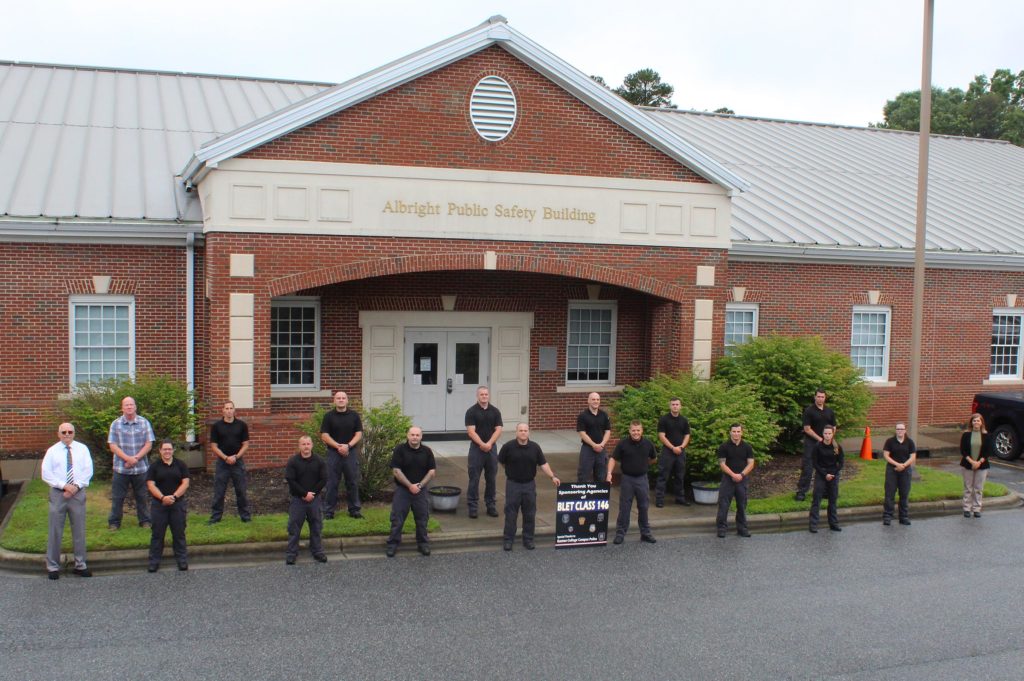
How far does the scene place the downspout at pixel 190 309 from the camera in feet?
57.1

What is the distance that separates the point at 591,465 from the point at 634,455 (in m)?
1.80

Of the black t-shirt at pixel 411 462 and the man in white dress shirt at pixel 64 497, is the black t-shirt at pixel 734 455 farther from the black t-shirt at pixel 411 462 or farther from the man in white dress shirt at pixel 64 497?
the man in white dress shirt at pixel 64 497

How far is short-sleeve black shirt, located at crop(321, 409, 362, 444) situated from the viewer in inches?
523

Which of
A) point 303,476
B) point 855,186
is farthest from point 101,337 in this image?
point 855,186

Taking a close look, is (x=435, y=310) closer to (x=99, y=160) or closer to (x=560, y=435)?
(x=560, y=435)

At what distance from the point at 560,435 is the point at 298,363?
18.9 ft

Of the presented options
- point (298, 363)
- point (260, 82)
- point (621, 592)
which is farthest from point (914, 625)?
point (260, 82)

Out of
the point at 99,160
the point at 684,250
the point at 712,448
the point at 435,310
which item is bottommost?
the point at 712,448

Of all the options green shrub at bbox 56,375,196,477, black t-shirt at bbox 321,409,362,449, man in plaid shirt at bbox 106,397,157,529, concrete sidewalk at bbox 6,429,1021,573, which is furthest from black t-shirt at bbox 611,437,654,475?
green shrub at bbox 56,375,196,477

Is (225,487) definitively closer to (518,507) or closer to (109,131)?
(518,507)

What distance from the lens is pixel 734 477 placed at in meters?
13.2

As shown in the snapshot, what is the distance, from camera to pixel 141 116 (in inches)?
872

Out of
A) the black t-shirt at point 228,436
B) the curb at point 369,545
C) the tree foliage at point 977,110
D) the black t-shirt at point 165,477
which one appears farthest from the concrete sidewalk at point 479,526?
the tree foliage at point 977,110

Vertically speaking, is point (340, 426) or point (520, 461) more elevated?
point (340, 426)
